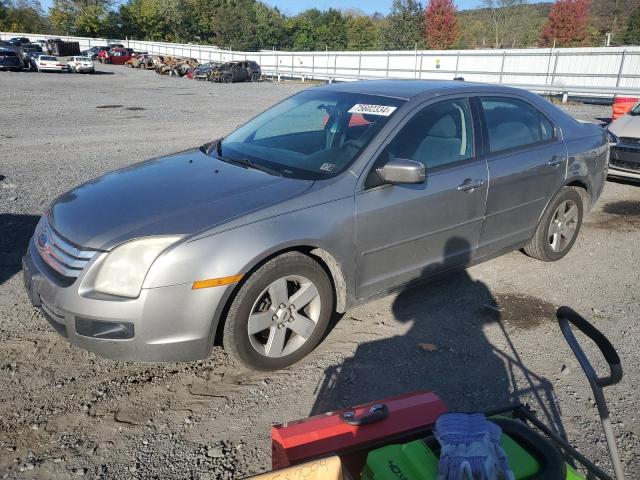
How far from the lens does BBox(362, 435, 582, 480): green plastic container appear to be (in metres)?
1.62

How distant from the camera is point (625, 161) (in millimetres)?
7871

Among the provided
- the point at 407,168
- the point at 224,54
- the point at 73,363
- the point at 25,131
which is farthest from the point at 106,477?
the point at 224,54

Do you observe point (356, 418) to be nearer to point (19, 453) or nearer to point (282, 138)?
point (19, 453)

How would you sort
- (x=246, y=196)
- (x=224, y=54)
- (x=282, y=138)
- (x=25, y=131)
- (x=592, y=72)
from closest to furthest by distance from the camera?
(x=246, y=196) < (x=282, y=138) < (x=25, y=131) < (x=592, y=72) < (x=224, y=54)

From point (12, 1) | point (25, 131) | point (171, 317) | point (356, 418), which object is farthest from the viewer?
point (12, 1)

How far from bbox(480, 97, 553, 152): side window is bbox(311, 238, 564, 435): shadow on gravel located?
0.93 m

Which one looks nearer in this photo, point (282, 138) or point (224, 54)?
point (282, 138)

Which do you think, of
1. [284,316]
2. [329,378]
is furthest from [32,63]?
[329,378]

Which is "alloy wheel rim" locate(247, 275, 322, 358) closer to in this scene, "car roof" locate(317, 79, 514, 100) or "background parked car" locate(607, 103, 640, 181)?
"car roof" locate(317, 79, 514, 100)

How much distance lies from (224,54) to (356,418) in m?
51.0

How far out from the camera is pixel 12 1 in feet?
299

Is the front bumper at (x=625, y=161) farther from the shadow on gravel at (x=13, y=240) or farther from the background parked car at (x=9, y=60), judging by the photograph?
the background parked car at (x=9, y=60)

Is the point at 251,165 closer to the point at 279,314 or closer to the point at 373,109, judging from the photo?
the point at 373,109

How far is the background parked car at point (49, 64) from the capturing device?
3738 centimetres
